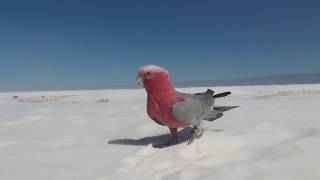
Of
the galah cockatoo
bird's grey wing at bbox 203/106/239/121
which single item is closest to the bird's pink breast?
the galah cockatoo

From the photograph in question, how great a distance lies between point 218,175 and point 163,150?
100 centimetres

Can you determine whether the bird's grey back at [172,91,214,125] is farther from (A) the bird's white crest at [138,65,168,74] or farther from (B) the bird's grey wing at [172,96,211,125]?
(A) the bird's white crest at [138,65,168,74]

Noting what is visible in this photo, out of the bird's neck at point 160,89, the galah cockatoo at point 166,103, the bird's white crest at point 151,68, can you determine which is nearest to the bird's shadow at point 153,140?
the galah cockatoo at point 166,103

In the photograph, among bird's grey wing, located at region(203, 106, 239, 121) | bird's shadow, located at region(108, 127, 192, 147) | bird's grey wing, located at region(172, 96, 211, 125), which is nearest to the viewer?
bird's grey wing, located at region(172, 96, 211, 125)

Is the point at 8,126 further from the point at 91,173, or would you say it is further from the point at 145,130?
the point at 91,173

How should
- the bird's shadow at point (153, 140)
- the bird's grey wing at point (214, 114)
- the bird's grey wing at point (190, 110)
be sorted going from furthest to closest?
the bird's grey wing at point (214, 114), the bird's shadow at point (153, 140), the bird's grey wing at point (190, 110)

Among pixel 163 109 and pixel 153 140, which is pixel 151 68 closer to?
pixel 163 109

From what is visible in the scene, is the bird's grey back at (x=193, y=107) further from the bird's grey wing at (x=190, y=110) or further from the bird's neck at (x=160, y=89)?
the bird's neck at (x=160, y=89)

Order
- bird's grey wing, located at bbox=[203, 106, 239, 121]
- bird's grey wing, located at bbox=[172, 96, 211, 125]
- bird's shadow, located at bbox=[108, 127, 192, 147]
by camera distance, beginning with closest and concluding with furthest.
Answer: bird's grey wing, located at bbox=[172, 96, 211, 125], bird's shadow, located at bbox=[108, 127, 192, 147], bird's grey wing, located at bbox=[203, 106, 239, 121]

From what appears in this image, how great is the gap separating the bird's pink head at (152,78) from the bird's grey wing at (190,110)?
0.76ft

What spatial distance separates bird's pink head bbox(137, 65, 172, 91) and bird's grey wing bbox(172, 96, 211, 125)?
0.76 ft

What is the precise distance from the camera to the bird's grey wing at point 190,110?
3.47 meters

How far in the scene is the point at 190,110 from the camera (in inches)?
141

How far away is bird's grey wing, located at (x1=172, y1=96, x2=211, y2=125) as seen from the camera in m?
3.47
